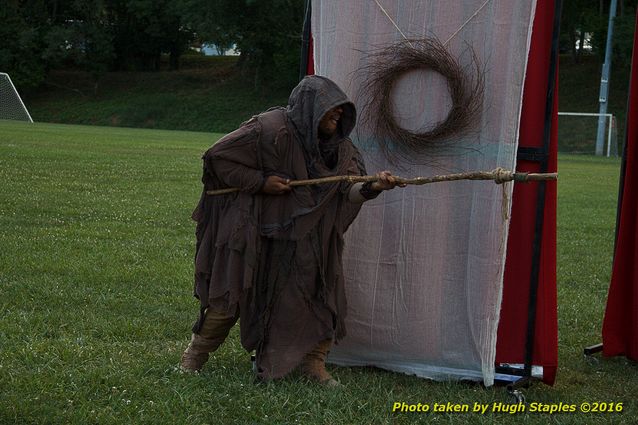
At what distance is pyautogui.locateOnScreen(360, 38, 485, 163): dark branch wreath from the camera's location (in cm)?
557

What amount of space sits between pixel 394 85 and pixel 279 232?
1107 millimetres

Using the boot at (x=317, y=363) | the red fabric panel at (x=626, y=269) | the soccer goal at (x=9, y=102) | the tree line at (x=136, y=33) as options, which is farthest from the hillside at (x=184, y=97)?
the boot at (x=317, y=363)

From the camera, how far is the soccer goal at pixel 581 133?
33.8 meters

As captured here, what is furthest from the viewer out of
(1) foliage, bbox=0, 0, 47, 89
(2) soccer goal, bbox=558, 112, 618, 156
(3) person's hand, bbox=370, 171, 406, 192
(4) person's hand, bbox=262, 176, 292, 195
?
(1) foliage, bbox=0, 0, 47, 89

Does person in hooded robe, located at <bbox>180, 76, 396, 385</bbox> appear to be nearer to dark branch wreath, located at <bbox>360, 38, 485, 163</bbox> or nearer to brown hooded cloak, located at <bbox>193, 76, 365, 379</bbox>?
brown hooded cloak, located at <bbox>193, 76, 365, 379</bbox>

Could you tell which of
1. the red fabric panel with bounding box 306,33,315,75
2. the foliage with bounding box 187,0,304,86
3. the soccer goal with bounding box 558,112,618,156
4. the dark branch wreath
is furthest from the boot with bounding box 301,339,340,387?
the foliage with bounding box 187,0,304,86

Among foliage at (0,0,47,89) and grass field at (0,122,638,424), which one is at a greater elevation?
foliage at (0,0,47,89)

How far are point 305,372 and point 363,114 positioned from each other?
1.50 meters

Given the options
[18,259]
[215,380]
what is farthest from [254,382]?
[18,259]

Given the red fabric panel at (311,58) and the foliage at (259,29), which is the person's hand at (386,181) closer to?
the red fabric panel at (311,58)

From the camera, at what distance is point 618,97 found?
43688 millimetres

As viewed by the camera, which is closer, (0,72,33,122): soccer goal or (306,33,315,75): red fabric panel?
(306,33,315,75): red fabric panel

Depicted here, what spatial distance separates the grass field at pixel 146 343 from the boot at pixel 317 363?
0.33 feet

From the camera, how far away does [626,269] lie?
6.60 metres
